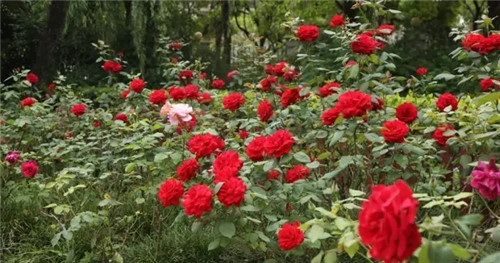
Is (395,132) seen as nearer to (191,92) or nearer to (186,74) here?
(191,92)

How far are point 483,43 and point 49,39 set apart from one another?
600 centimetres

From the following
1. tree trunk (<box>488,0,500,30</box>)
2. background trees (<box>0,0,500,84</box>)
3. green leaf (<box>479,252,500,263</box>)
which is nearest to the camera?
green leaf (<box>479,252,500,263</box>)

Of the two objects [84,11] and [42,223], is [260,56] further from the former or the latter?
[84,11]

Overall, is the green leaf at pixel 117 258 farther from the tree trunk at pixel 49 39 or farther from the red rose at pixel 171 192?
the tree trunk at pixel 49 39

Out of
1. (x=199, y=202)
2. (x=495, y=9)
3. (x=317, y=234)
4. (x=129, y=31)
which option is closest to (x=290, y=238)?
(x=317, y=234)

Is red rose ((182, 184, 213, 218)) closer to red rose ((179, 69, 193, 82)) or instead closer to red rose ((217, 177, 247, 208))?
red rose ((217, 177, 247, 208))

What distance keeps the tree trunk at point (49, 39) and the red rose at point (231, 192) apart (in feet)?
19.0

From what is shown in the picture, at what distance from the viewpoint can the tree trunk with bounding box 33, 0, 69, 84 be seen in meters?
6.73

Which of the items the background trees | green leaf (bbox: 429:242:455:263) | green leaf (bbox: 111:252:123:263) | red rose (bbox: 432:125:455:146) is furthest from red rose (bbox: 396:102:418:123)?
the background trees

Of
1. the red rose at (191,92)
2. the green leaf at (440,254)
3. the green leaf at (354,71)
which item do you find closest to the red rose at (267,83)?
the red rose at (191,92)

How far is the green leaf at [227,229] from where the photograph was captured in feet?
5.53

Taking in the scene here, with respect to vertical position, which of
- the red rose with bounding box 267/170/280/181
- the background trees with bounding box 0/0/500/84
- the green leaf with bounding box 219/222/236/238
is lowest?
the background trees with bounding box 0/0/500/84

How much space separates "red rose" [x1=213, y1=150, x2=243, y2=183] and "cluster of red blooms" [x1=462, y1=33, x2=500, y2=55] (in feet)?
4.12

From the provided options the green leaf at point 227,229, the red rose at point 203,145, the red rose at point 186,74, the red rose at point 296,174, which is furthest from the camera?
the red rose at point 186,74
